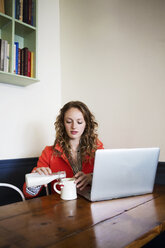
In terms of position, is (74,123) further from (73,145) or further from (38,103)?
(38,103)

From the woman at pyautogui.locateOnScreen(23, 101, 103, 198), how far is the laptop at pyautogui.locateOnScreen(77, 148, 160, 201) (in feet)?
1.46

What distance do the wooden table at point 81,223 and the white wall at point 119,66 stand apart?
31.3 inches

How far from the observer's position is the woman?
144cm

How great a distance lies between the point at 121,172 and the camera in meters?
0.94

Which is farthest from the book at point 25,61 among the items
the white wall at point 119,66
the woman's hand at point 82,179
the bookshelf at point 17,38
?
the woman's hand at point 82,179

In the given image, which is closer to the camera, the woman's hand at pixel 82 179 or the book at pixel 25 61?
the woman's hand at pixel 82 179

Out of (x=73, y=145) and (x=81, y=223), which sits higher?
(x=73, y=145)

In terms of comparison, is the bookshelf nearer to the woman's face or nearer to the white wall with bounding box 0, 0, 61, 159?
the white wall with bounding box 0, 0, 61, 159

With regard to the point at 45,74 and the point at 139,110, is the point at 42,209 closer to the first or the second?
the point at 139,110

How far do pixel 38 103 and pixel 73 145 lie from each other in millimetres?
714

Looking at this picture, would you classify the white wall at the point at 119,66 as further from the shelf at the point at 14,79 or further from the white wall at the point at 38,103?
the shelf at the point at 14,79

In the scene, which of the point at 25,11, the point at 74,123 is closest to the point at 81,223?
the point at 74,123

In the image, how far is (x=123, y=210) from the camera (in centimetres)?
83

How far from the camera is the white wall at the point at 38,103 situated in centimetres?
178
